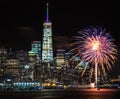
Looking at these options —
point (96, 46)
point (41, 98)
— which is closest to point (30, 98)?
point (41, 98)

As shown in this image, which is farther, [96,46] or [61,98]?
[61,98]

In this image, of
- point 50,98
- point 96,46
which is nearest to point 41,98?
point 50,98

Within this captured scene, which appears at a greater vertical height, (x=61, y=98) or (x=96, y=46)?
(x=96, y=46)

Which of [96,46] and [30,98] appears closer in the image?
[96,46]

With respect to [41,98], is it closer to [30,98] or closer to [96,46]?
[30,98]

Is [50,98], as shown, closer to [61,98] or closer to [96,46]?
[61,98]

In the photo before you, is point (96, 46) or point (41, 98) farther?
point (41, 98)

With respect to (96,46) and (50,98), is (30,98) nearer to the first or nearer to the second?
(50,98)
